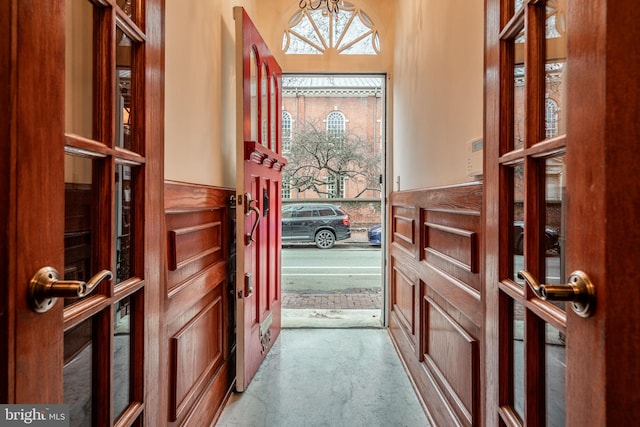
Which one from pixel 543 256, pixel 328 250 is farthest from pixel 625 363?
pixel 328 250

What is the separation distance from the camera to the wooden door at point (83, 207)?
50 centimetres

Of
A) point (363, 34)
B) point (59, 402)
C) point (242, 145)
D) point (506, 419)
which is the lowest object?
point (506, 419)

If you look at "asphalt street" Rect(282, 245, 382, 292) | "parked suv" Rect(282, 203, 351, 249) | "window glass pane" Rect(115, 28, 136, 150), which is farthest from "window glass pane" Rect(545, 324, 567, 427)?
"parked suv" Rect(282, 203, 351, 249)

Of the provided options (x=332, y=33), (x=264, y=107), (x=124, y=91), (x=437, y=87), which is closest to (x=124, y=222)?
(x=124, y=91)

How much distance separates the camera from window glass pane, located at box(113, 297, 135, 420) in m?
0.86

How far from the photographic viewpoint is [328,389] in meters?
2.16

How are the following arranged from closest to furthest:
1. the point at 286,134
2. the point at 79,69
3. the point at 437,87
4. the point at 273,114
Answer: the point at 79,69 < the point at 437,87 < the point at 273,114 < the point at 286,134

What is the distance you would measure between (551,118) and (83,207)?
1016mm

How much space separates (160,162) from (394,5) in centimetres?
281

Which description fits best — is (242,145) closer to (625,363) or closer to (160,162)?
(160,162)

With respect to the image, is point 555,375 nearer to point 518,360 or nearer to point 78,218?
point 518,360

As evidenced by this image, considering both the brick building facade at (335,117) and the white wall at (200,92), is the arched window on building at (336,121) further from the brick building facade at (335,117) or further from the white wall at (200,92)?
the white wall at (200,92)

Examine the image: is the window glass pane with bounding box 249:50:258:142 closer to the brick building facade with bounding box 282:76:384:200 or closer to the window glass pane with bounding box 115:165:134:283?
the window glass pane with bounding box 115:165:134:283

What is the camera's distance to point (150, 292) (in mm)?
979
